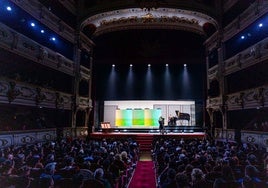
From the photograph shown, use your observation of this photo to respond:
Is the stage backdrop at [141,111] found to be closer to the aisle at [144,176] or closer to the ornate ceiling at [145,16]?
the ornate ceiling at [145,16]

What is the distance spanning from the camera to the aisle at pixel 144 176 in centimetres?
962

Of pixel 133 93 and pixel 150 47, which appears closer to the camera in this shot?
pixel 150 47

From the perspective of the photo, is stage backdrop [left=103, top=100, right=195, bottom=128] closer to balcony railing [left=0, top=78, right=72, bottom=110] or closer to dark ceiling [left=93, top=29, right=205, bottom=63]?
dark ceiling [left=93, top=29, right=205, bottom=63]

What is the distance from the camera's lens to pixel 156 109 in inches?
1000

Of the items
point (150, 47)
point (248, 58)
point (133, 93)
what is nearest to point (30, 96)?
point (133, 93)

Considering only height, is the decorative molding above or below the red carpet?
above

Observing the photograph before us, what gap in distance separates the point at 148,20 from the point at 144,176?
16.4 meters

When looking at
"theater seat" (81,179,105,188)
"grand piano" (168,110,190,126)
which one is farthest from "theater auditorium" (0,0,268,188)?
"grand piano" (168,110,190,126)

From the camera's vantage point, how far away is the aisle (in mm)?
9617

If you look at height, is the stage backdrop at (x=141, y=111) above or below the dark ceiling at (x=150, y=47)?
below

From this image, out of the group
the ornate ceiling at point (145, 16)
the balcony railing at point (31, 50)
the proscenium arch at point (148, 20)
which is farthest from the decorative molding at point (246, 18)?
the balcony railing at point (31, 50)

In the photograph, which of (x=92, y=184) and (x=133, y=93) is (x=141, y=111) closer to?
(x=133, y=93)

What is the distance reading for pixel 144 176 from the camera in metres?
11.2

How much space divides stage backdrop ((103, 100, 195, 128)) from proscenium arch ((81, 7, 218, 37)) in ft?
26.2
